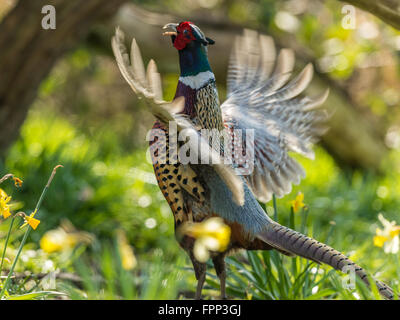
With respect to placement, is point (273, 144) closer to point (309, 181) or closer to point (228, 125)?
point (228, 125)

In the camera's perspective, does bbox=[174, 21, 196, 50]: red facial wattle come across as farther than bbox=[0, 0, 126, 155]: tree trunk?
No

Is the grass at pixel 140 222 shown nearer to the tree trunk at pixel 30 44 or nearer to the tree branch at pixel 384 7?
the tree trunk at pixel 30 44

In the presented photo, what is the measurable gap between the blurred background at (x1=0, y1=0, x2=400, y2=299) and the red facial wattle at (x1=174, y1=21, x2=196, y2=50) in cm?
124

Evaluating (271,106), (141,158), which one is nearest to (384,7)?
(271,106)

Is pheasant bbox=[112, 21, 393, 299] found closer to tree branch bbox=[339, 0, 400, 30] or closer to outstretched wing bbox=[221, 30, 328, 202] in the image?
outstretched wing bbox=[221, 30, 328, 202]

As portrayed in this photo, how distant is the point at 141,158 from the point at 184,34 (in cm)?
506

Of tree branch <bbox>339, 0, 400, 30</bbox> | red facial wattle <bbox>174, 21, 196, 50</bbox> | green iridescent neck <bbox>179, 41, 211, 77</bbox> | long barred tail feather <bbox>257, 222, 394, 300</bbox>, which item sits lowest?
long barred tail feather <bbox>257, 222, 394, 300</bbox>

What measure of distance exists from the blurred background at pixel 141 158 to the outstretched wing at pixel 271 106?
54 centimetres

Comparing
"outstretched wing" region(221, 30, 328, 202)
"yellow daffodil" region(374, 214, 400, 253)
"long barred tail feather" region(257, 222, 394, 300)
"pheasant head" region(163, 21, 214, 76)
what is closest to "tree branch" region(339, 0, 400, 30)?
"outstretched wing" region(221, 30, 328, 202)

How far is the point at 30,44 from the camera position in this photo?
463cm

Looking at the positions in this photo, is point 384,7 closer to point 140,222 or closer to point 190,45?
point 190,45

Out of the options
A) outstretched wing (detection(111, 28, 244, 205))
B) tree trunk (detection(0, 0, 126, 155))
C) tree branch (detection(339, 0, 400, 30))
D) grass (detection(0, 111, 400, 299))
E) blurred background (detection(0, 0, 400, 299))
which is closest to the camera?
outstretched wing (detection(111, 28, 244, 205))

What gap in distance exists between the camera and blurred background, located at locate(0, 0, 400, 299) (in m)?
3.81

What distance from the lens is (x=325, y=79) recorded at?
7.10 meters
